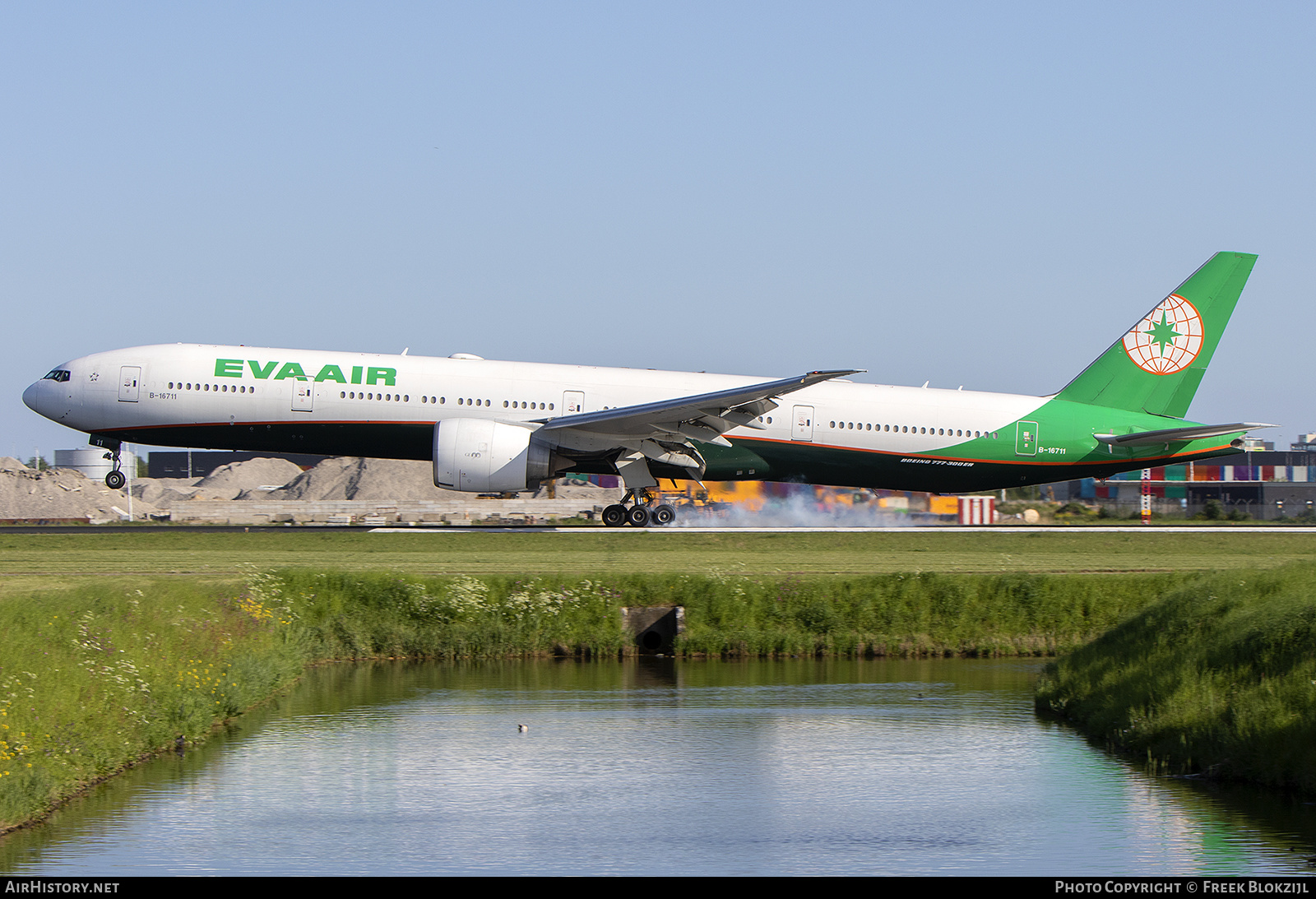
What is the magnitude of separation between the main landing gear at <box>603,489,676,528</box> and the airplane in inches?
1.8

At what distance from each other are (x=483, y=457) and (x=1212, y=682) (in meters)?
19.6

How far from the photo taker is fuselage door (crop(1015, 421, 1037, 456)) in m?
34.9

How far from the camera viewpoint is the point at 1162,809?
1255 cm

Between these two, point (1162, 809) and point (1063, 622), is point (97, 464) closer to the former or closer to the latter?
point (1063, 622)

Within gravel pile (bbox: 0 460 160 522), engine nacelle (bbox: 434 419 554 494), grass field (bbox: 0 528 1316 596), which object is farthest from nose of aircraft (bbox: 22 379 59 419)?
gravel pile (bbox: 0 460 160 522)

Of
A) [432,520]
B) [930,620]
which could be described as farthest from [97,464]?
[930,620]

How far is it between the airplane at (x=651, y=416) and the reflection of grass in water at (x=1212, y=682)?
12655 millimetres

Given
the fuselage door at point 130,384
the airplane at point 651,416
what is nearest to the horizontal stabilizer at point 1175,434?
the airplane at point 651,416

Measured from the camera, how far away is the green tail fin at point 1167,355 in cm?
3625

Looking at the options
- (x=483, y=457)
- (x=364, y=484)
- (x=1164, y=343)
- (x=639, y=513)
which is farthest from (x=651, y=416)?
(x=364, y=484)

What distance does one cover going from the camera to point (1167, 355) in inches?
1427

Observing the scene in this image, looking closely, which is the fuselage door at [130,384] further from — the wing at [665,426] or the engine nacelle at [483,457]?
the wing at [665,426]

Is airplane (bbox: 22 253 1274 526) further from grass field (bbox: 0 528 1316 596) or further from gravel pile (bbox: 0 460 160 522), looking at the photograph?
gravel pile (bbox: 0 460 160 522)

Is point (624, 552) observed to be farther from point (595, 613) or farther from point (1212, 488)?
point (1212, 488)
